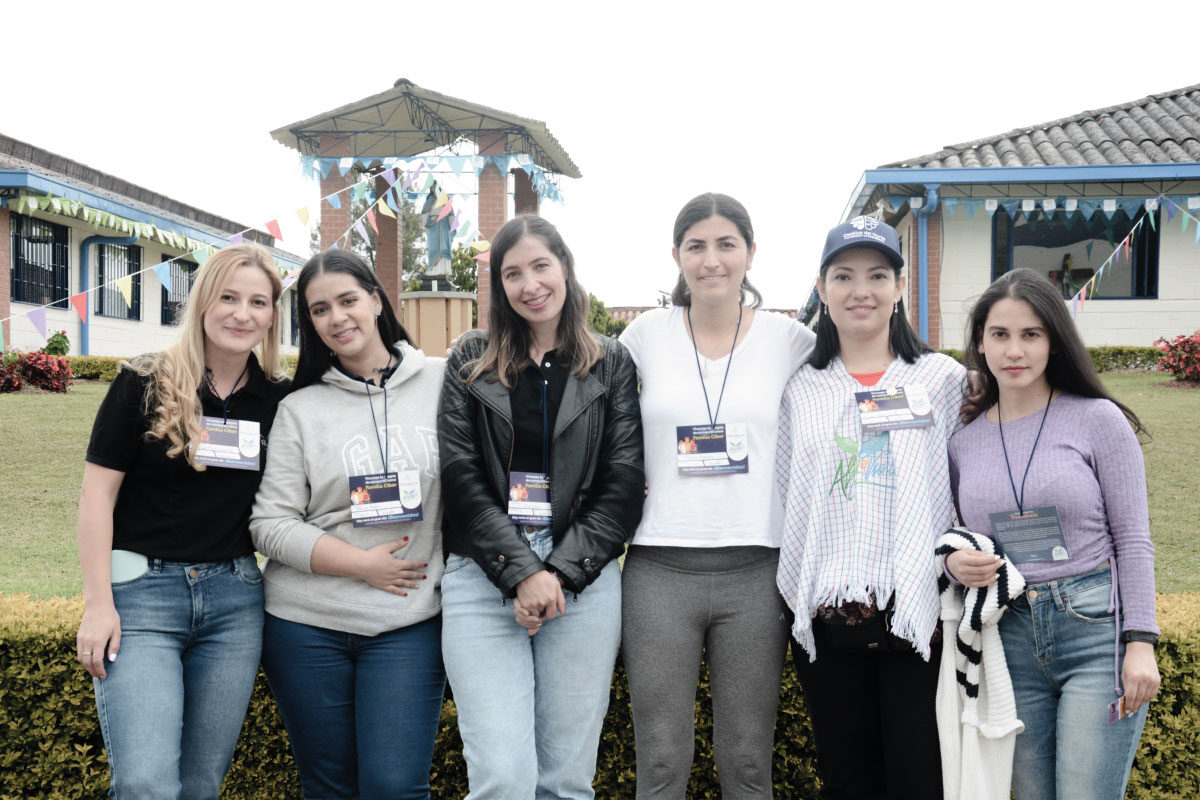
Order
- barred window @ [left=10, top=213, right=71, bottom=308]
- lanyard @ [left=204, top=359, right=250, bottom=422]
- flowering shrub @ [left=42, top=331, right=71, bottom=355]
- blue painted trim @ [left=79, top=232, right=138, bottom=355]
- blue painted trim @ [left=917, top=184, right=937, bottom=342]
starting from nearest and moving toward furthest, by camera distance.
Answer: lanyard @ [left=204, top=359, right=250, bottom=422], blue painted trim @ [left=917, top=184, right=937, bottom=342], flowering shrub @ [left=42, top=331, right=71, bottom=355], barred window @ [left=10, top=213, right=71, bottom=308], blue painted trim @ [left=79, top=232, right=138, bottom=355]

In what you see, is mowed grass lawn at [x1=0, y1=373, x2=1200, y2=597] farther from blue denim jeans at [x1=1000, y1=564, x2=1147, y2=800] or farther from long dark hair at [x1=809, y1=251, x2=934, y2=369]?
long dark hair at [x1=809, y1=251, x2=934, y2=369]

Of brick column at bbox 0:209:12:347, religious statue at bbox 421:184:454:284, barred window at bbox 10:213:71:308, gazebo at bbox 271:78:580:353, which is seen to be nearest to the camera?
religious statue at bbox 421:184:454:284

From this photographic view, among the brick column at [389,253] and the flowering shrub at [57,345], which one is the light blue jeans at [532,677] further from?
the flowering shrub at [57,345]

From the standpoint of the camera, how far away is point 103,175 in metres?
19.5

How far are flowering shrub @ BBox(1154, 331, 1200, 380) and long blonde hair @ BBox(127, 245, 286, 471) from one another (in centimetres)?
1196

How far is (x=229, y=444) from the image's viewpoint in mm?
2656

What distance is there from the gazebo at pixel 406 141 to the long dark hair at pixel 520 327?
386 inches

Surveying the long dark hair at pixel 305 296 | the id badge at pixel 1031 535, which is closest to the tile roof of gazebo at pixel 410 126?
the long dark hair at pixel 305 296

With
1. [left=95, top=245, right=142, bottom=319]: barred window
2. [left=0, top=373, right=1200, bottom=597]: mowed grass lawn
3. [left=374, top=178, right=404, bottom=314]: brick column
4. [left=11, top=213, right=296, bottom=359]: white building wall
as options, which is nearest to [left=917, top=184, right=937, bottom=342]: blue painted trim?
[left=0, top=373, right=1200, bottom=597]: mowed grass lawn

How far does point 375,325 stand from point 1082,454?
2.12 metres

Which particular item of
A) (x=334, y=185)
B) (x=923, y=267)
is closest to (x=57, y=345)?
(x=334, y=185)

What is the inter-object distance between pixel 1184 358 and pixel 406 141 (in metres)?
11.6

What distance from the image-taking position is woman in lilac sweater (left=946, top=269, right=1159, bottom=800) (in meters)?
2.29

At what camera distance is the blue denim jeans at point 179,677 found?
2400mm
